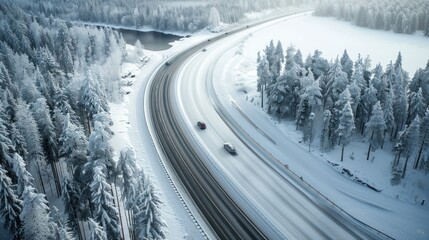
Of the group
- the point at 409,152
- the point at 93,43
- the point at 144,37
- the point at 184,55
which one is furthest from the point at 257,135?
the point at 144,37

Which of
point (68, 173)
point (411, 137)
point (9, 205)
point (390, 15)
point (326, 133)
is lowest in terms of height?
point (68, 173)

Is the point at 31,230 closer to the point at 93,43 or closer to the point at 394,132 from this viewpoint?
the point at 394,132

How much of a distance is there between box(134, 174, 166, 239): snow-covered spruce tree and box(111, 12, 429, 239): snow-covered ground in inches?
440

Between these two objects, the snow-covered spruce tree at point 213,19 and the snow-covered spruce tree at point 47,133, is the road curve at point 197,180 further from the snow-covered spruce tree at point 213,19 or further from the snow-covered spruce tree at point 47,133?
the snow-covered spruce tree at point 213,19

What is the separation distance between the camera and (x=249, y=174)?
55.4 m

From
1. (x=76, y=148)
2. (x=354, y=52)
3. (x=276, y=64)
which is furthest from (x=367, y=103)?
(x=354, y=52)

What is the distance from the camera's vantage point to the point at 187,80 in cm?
10019

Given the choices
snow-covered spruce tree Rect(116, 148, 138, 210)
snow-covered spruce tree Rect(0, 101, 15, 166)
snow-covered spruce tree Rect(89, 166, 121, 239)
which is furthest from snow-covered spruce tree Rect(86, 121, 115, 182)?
snow-covered spruce tree Rect(0, 101, 15, 166)

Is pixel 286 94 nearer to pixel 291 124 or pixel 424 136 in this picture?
pixel 291 124

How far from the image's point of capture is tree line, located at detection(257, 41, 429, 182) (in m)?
56.2

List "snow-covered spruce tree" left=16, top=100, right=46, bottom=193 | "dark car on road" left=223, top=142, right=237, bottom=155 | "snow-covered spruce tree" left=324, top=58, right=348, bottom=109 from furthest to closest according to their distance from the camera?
"snow-covered spruce tree" left=324, top=58, right=348, bottom=109
"dark car on road" left=223, top=142, right=237, bottom=155
"snow-covered spruce tree" left=16, top=100, right=46, bottom=193

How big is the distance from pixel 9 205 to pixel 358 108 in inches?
2474

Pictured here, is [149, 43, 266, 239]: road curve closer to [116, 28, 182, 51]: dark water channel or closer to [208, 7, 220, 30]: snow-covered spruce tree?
[116, 28, 182, 51]: dark water channel

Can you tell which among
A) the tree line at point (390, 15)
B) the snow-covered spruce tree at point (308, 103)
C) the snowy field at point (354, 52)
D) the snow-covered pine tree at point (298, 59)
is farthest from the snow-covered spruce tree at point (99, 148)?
the tree line at point (390, 15)
